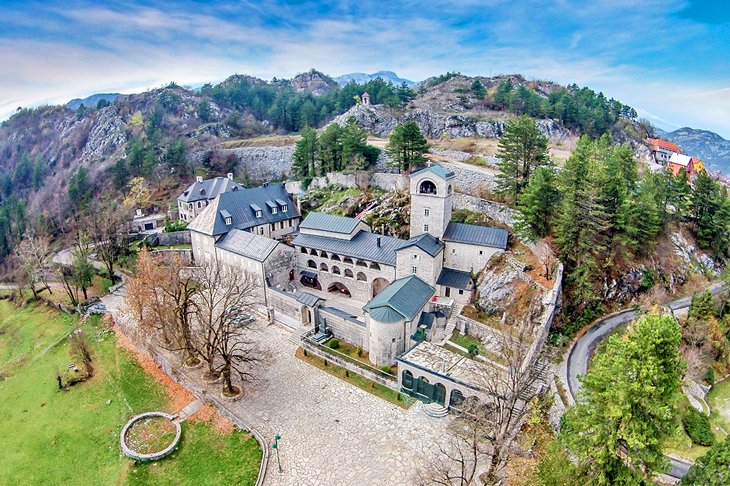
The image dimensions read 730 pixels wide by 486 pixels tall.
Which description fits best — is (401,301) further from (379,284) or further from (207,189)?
(207,189)

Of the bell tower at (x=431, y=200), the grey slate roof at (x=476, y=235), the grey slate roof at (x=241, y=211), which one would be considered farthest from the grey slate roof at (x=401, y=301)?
the grey slate roof at (x=241, y=211)

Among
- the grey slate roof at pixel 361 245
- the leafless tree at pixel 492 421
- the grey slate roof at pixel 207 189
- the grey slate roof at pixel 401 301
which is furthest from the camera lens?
the grey slate roof at pixel 207 189

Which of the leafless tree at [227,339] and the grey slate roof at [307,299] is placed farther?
the grey slate roof at [307,299]

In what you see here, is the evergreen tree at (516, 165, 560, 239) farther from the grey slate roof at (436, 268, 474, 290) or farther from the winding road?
the winding road

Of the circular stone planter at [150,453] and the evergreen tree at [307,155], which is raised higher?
the evergreen tree at [307,155]

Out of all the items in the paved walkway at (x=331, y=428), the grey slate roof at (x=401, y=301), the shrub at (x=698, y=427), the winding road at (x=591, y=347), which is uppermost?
the grey slate roof at (x=401, y=301)

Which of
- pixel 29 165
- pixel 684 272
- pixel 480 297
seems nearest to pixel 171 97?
pixel 29 165

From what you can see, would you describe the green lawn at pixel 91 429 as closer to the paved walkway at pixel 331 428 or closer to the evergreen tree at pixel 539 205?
the paved walkway at pixel 331 428

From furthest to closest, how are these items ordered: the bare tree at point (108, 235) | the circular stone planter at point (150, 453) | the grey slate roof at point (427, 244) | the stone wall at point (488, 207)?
1. the bare tree at point (108, 235)
2. the stone wall at point (488, 207)
3. the grey slate roof at point (427, 244)
4. the circular stone planter at point (150, 453)
